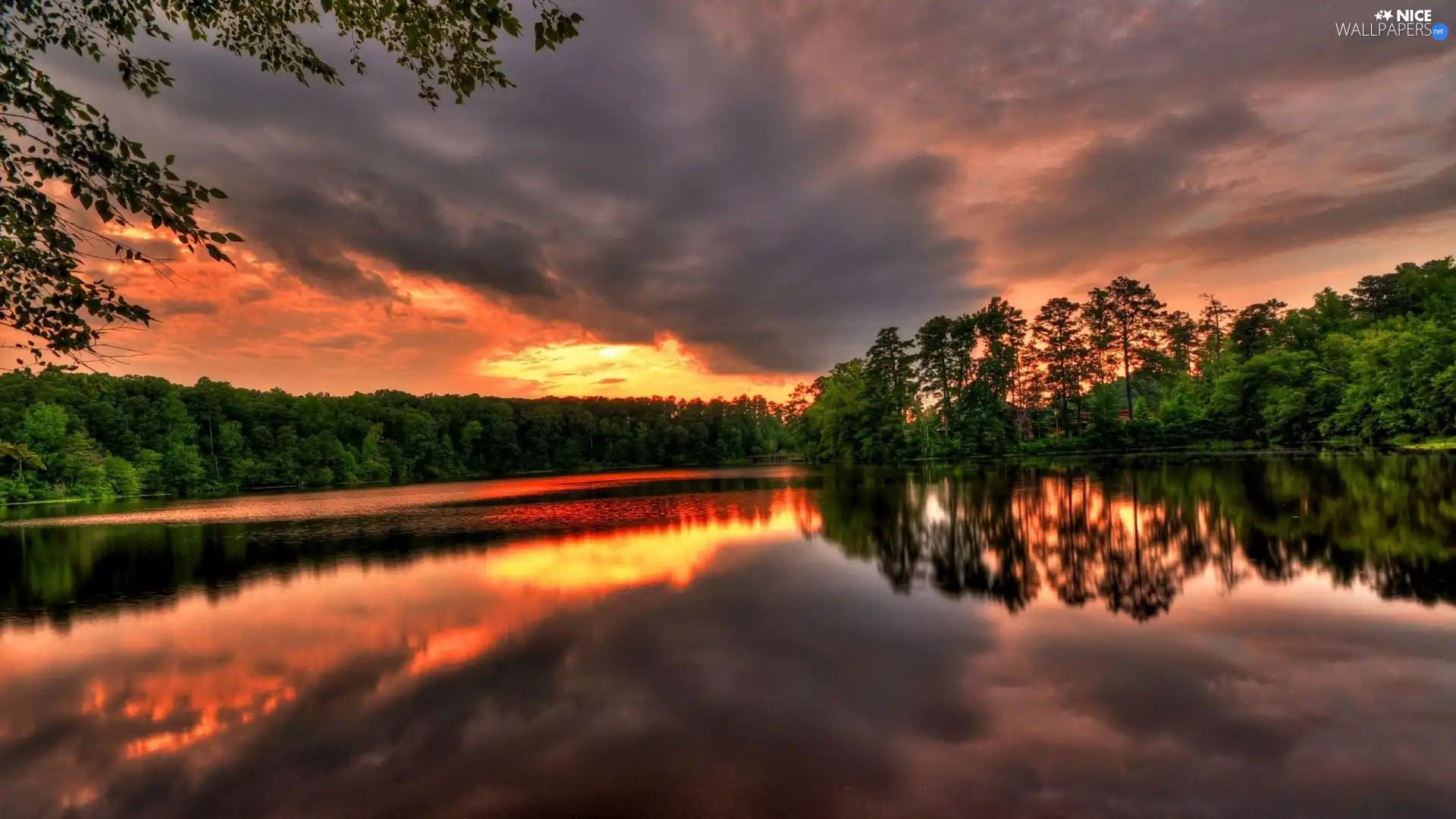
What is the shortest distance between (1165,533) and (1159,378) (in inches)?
2062

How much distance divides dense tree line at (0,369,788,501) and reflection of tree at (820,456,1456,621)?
39.8 meters

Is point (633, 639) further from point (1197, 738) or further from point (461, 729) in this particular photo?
point (1197, 738)

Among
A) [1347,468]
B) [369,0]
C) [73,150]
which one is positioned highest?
[369,0]

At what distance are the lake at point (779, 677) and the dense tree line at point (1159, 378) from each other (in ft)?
107

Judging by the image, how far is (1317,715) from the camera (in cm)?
568

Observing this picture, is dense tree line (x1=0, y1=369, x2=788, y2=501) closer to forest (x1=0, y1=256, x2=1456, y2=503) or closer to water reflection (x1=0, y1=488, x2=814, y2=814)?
forest (x1=0, y1=256, x2=1456, y2=503)

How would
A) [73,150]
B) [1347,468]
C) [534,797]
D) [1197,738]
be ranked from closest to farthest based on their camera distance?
[73,150]
[534,797]
[1197,738]
[1347,468]

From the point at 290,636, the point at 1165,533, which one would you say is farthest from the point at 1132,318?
the point at 290,636

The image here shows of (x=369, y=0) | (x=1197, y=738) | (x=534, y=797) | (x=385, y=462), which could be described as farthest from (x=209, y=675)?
(x=385, y=462)

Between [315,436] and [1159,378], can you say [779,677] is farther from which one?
[315,436]

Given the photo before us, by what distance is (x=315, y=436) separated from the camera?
83.8 m

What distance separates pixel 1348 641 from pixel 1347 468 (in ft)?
89.7

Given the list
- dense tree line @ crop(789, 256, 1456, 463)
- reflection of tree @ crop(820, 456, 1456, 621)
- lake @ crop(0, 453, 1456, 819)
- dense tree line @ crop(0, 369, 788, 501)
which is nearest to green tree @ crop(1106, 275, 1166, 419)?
dense tree line @ crop(789, 256, 1456, 463)

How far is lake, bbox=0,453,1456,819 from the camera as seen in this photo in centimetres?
500
